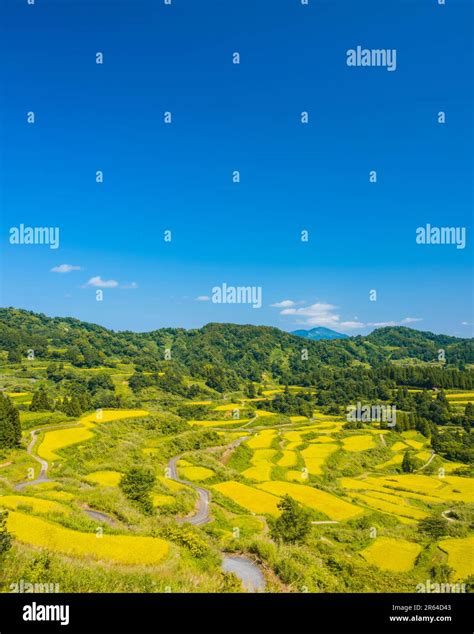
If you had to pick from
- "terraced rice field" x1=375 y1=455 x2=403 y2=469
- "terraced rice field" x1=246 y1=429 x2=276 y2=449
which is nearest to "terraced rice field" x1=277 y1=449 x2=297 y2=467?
"terraced rice field" x1=246 y1=429 x2=276 y2=449

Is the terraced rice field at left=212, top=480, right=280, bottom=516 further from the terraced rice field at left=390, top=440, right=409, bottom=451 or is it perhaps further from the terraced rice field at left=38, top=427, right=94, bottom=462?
the terraced rice field at left=390, top=440, right=409, bottom=451

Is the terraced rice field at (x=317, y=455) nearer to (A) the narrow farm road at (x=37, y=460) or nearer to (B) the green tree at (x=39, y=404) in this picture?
(A) the narrow farm road at (x=37, y=460)
